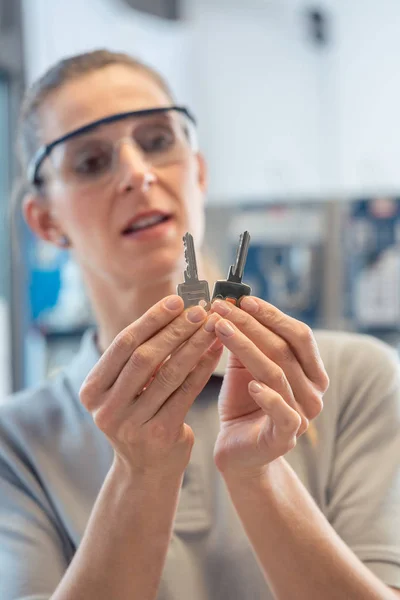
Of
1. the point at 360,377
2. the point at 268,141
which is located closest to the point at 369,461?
the point at 360,377

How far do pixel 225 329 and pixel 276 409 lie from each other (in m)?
0.08

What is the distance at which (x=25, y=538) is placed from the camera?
0.75 meters

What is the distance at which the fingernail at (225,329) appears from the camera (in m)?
0.55

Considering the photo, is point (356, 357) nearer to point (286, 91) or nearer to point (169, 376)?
point (169, 376)

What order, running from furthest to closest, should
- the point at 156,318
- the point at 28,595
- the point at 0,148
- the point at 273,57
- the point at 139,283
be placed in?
the point at 273,57 < the point at 0,148 < the point at 139,283 < the point at 28,595 < the point at 156,318

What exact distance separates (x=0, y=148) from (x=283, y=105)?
4.46 ft

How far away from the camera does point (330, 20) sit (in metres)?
3.07

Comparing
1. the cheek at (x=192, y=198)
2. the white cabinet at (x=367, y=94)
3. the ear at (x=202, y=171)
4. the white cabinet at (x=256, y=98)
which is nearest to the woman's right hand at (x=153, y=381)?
the cheek at (x=192, y=198)

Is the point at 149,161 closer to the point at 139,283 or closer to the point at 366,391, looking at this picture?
the point at 139,283

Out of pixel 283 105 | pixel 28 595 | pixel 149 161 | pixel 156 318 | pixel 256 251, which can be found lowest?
pixel 28 595

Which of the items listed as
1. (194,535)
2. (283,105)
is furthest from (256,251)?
(194,535)

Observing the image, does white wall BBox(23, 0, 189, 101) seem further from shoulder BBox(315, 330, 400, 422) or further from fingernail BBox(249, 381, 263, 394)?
fingernail BBox(249, 381, 263, 394)

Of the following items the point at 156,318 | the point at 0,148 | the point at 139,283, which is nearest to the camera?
the point at 156,318

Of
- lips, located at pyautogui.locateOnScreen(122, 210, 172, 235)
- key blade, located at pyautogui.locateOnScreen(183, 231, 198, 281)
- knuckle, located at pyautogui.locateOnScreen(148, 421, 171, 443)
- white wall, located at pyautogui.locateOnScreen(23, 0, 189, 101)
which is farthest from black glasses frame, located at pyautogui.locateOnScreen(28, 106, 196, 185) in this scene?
white wall, located at pyautogui.locateOnScreen(23, 0, 189, 101)
